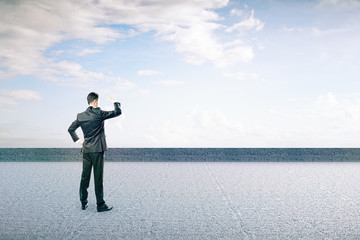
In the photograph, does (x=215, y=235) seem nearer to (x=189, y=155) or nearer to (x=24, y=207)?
(x=24, y=207)

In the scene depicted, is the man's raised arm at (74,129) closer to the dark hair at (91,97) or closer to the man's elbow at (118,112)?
the dark hair at (91,97)

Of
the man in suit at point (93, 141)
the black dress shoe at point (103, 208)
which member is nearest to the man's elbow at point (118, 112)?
the man in suit at point (93, 141)

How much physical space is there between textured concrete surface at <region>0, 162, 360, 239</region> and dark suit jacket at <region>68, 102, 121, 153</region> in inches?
43.0

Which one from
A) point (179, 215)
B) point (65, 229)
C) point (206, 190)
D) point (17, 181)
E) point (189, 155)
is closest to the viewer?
point (65, 229)

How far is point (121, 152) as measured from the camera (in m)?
15.6

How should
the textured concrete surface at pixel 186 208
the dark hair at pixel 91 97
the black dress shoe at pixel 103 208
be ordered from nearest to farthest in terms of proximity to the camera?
1. the textured concrete surface at pixel 186 208
2. the black dress shoe at pixel 103 208
3. the dark hair at pixel 91 97

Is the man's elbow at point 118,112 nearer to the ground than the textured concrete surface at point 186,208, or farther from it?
farther from it

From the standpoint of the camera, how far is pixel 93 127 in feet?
21.1

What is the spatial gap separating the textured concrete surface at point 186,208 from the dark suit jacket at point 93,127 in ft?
3.58

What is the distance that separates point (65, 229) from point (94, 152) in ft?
5.20

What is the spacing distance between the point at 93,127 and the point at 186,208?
7.03ft

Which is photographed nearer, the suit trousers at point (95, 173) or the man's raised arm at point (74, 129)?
the suit trousers at point (95, 173)

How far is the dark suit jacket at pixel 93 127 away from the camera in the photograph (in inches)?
250

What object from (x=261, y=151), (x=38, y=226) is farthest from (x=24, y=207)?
(x=261, y=151)
